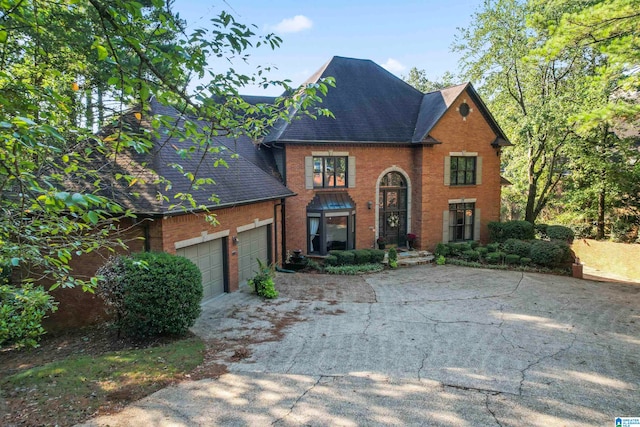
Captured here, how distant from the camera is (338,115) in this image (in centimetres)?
1964

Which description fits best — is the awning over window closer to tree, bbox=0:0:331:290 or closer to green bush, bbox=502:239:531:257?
green bush, bbox=502:239:531:257

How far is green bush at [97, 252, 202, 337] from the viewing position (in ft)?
27.3

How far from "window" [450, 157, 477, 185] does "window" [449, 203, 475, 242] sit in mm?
1267

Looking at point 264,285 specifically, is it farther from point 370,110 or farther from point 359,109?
point 370,110

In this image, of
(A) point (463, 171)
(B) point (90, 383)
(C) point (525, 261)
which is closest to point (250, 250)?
(B) point (90, 383)

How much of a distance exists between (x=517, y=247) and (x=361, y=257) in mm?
7939

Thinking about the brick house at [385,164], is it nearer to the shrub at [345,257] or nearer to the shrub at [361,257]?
the shrub at [345,257]

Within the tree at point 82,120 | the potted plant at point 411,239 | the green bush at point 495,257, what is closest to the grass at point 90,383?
the tree at point 82,120

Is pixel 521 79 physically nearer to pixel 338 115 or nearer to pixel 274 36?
pixel 338 115

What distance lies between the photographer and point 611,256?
2306cm

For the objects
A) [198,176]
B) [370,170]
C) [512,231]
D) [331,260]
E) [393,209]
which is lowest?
[331,260]

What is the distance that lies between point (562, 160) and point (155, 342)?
2778 centimetres

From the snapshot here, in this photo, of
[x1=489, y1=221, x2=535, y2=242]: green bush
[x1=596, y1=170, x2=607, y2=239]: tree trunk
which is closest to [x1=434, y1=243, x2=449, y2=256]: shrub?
[x1=489, y1=221, x2=535, y2=242]: green bush

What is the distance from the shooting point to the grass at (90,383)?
564cm
